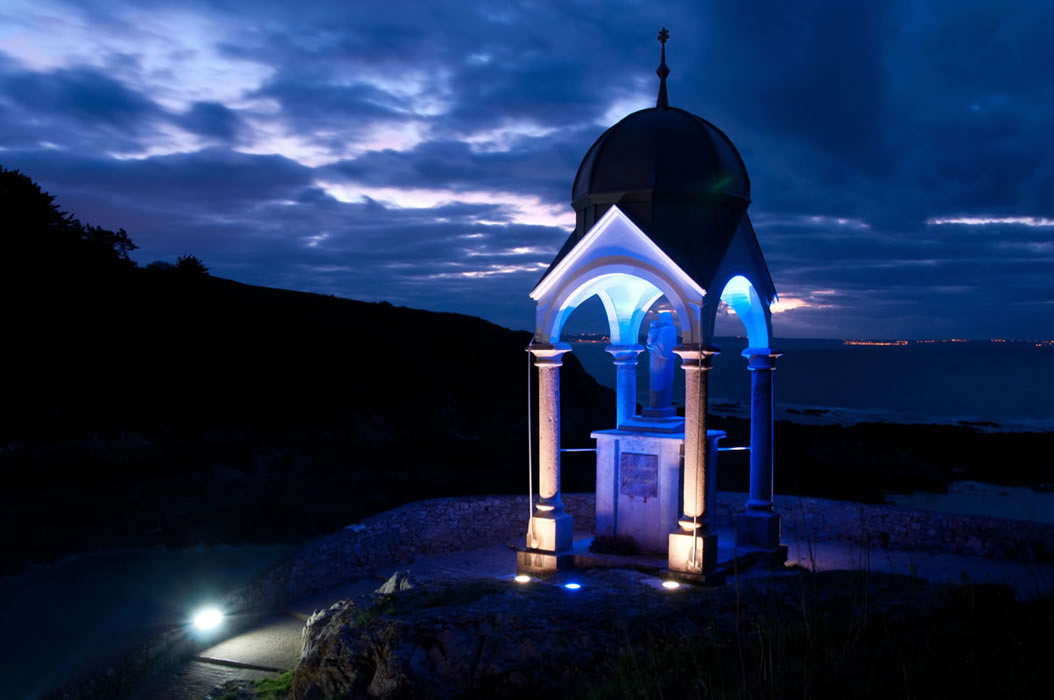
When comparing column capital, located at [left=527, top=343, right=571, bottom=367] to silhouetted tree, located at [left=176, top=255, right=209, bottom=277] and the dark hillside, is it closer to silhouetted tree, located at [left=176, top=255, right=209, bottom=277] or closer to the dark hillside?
the dark hillside

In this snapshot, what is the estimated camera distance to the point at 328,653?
6.87 metres

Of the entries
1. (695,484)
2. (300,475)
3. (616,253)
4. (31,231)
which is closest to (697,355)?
(695,484)

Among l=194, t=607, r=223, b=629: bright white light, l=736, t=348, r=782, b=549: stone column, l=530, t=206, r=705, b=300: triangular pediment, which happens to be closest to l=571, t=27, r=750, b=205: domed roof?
l=530, t=206, r=705, b=300: triangular pediment

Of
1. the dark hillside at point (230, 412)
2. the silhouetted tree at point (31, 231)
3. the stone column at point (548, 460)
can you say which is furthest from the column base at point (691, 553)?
the silhouetted tree at point (31, 231)

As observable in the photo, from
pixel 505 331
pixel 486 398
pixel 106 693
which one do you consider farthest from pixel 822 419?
pixel 106 693

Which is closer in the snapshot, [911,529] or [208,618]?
[208,618]

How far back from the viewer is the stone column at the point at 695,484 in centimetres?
917

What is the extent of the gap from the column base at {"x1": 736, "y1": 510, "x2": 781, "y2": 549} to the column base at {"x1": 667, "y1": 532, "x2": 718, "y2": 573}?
147cm

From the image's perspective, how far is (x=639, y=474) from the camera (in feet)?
33.8


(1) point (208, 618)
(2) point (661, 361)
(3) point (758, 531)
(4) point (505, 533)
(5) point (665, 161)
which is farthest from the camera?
(4) point (505, 533)

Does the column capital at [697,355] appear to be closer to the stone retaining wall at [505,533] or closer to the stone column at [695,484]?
the stone column at [695,484]

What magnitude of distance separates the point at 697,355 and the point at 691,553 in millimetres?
2322

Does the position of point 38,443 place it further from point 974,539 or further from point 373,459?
point 974,539

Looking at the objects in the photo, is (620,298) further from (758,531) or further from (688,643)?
(688,643)
